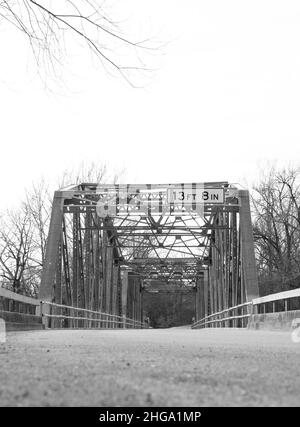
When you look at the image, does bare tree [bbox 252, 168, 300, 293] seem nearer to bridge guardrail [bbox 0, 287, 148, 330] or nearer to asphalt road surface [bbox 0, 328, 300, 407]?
bridge guardrail [bbox 0, 287, 148, 330]

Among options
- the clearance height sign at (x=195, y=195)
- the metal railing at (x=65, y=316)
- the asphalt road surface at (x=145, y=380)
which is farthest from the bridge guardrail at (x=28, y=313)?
the asphalt road surface at (x=145, y=380)

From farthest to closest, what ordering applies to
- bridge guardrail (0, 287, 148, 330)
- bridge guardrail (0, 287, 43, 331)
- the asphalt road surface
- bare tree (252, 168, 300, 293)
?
bare tree (252, 168, 300, 293) < bridge guardrail (0, 287, 148, 330) < bridge guardrail (0, 287, 43, 331) < the asphalt road surface

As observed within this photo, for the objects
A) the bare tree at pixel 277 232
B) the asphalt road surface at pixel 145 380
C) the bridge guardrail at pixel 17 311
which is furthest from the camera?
the bare tree at pixel 277 232

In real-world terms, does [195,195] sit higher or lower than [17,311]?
higher

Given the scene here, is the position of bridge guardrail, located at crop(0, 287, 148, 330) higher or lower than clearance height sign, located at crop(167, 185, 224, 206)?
lower

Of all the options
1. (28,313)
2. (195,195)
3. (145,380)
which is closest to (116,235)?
(195,195)

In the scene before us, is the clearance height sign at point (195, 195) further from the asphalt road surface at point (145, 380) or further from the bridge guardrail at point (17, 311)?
the asphalt road surface at point (145, 380)

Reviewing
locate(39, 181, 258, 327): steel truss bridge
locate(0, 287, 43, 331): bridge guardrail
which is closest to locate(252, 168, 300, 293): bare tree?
locate(39, 181, 258, 327): steel truss bridge

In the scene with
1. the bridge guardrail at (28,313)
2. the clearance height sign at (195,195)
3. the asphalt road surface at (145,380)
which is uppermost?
the clearance height sign at (195,195)

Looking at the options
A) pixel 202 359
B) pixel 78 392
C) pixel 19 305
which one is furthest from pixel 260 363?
pixel 19 305

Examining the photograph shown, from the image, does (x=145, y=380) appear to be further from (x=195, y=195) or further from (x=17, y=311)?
(x=195, y=195)

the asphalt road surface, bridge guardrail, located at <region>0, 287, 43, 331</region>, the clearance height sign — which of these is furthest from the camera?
the clearance height sign
